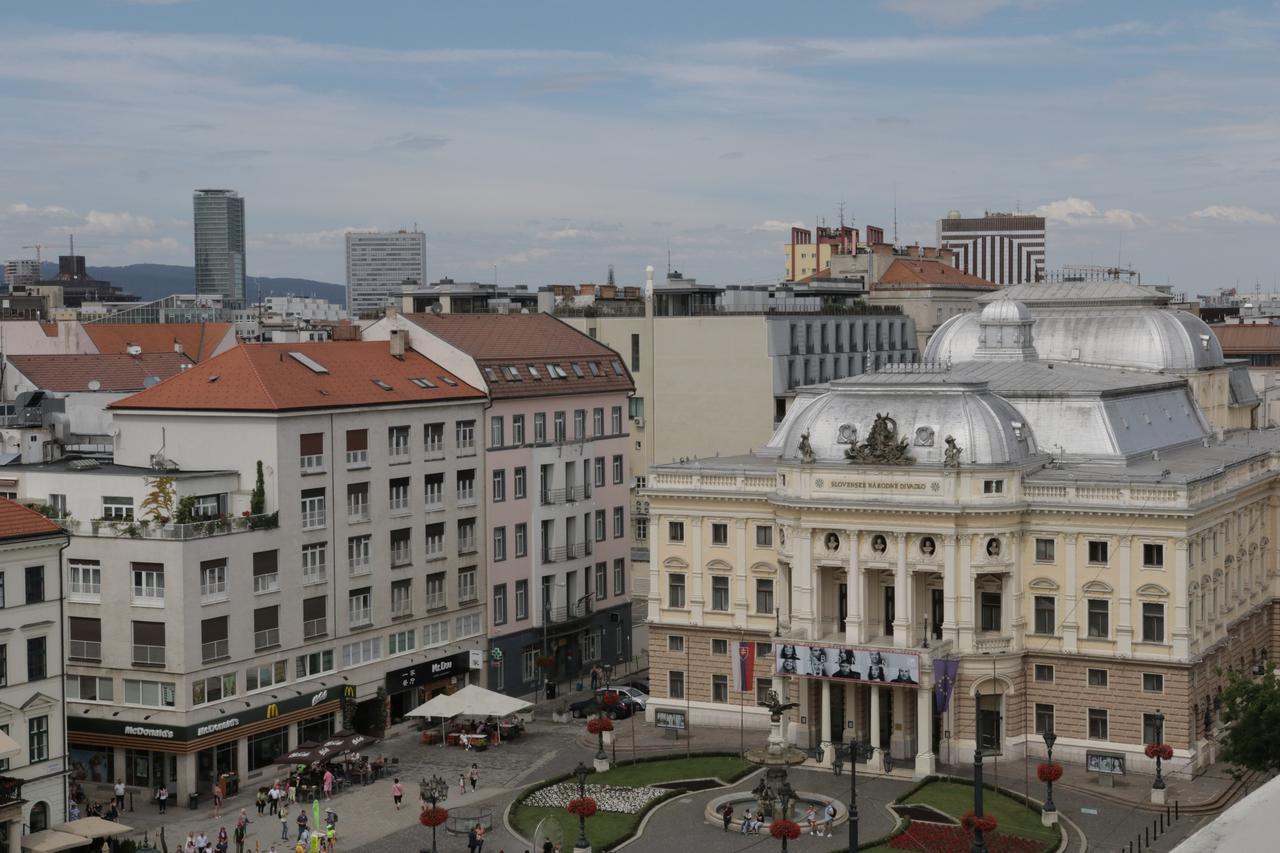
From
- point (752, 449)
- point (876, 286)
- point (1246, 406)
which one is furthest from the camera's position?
point (876, 286)

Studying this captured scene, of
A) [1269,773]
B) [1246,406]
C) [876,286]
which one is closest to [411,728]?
[1269,773]

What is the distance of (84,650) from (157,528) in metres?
6.82

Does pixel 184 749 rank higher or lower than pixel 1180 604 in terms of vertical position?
lower

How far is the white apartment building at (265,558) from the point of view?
76.4 metres

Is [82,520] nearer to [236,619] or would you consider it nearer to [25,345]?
[236,619]

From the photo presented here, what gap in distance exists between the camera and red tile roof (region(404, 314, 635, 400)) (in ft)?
321

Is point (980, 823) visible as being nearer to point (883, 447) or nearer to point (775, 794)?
point (775, 794)

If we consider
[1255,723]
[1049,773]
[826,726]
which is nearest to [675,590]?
[826,726]

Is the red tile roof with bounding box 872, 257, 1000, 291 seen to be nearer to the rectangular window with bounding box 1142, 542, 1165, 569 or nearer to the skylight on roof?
the skylight on roof

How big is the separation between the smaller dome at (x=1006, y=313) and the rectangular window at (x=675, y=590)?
27638 mm

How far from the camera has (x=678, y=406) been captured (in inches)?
5197

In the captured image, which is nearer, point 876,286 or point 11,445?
point 11,445

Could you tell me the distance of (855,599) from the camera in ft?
262

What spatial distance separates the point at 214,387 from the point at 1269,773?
51415 mm
